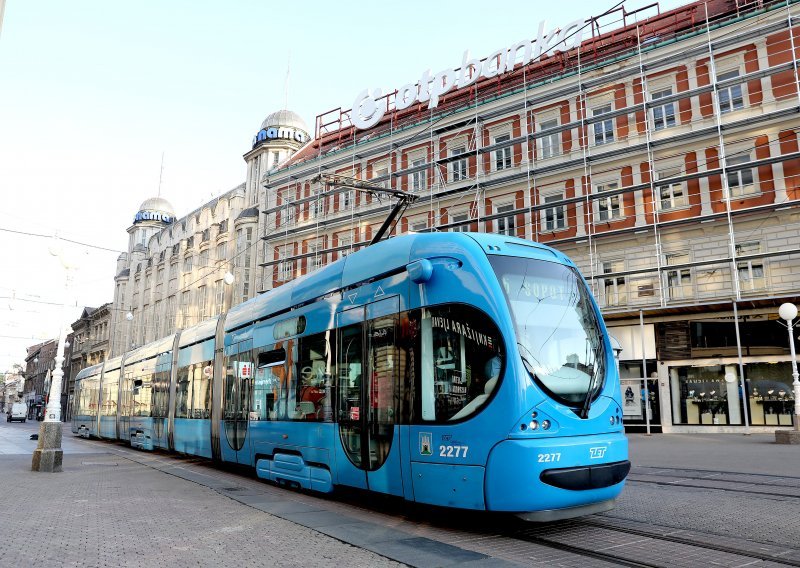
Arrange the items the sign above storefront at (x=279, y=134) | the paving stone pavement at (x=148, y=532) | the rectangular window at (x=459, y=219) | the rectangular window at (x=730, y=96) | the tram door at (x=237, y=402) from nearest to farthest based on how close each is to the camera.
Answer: the paving stone pavement at (x=148, y=532) → the tram door at (x=237, y=402) → the rectangular window at (x=730, y=96) → the rectangular window at (x=459, y=219) → the sign above storefront at (x=279, y=134)

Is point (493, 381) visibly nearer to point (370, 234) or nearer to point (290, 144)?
point (370, 234)

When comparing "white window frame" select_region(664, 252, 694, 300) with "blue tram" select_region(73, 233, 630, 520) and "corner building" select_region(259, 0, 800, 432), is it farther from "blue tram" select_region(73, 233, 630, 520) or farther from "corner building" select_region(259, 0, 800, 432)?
"blue tram" select_region(73, 233, 630, 520)

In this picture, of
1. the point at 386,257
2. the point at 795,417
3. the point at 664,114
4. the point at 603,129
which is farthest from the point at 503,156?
the point at 386,257

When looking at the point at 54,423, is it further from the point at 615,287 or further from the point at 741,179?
the point at 741,179

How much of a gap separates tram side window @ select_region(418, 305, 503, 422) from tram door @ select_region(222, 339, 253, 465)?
5687 millimetres

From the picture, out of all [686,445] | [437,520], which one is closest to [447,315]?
[437,520]

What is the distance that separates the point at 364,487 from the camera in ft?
25.6

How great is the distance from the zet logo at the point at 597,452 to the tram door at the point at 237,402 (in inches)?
275

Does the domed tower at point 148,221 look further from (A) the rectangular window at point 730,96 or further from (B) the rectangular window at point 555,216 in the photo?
(A) the rectangular window at point 730,96

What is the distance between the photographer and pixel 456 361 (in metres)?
6.71

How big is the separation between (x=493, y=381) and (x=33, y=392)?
124 metres

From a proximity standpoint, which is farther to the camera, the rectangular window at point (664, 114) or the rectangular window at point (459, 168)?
the rectangular window at point (459, 168)

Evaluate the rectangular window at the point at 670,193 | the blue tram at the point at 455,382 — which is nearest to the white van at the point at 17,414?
the rectangular window at the point at 670,193

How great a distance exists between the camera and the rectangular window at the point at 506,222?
92.8ft
